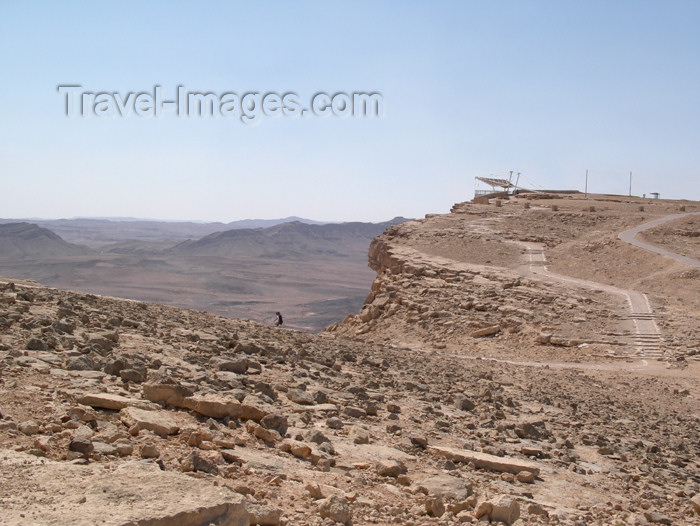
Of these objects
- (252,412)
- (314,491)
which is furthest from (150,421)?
(314,491)

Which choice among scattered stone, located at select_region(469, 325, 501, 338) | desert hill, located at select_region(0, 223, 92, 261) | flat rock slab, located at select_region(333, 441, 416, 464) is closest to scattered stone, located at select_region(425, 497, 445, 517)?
flat rock slab, located at select_region(333, 441, 416, 464)

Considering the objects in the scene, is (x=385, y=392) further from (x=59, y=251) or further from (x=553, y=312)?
(x=59, y=251)

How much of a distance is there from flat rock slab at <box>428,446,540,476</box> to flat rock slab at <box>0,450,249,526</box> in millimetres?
2973

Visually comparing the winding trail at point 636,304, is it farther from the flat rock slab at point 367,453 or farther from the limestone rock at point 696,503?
the flat rock slab at point 367,453

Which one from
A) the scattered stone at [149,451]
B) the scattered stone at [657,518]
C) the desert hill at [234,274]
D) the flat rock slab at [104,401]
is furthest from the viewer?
the desert hill at [234,274]

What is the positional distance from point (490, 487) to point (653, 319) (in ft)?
50.3

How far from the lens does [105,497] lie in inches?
135

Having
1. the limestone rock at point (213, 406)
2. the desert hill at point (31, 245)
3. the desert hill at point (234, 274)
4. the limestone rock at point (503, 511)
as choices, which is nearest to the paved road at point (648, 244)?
the limestone rock at point (503, 511)

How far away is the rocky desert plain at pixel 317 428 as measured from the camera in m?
3.87

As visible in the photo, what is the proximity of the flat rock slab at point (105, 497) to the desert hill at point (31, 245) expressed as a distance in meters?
114

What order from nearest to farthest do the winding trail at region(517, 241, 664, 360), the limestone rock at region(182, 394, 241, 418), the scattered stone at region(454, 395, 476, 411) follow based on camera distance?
the limestone rock at region(182, 394, 241, 418) < the scattered stone at region(454, 395, 476, 411) < the winding trail at region(517, 241, 664, 360)

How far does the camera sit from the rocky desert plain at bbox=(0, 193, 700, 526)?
387cm

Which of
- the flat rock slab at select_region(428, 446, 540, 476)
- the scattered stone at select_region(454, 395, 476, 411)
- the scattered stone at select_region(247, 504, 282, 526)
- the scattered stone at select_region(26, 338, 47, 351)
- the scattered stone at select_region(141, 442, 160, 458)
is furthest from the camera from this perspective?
the scattered stone at select_region(454, 395, 476, 411)

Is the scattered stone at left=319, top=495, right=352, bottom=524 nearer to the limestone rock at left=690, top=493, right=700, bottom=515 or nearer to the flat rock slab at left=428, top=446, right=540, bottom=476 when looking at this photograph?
the flat rock slab at left=428, top=446, right=540, bottom=476
